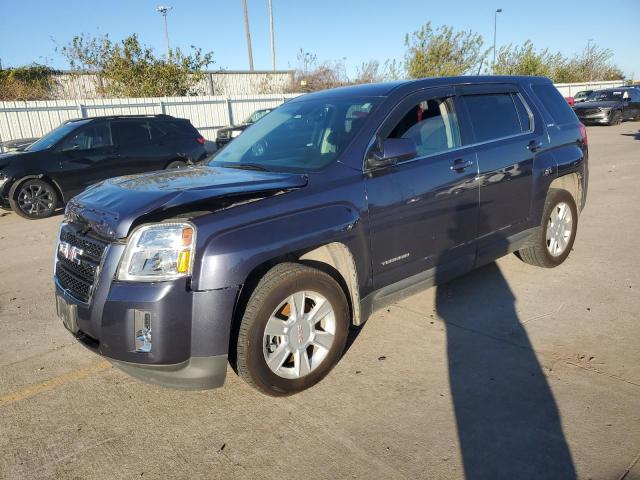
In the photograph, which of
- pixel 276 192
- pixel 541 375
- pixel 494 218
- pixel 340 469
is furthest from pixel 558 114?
pixel 340 469

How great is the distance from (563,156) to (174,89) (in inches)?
966

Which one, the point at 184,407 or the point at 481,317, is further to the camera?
the point at 481,317

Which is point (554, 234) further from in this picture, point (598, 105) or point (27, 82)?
point (27, 82)

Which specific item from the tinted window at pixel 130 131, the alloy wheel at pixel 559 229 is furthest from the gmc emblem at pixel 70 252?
the tinted window at pixel 130 131

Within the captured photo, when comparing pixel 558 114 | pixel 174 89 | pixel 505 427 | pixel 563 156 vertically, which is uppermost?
pixel 174 89

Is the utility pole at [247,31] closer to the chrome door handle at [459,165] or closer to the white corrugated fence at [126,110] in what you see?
the white corrugated fence at [126,110]

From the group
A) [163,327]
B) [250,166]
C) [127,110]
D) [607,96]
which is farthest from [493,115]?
[607,96]

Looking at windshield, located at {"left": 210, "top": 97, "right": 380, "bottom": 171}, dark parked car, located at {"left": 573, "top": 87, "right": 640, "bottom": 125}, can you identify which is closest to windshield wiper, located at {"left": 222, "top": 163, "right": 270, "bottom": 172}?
windshield, located at {"left": 210, "top": 97, "right": 380, "bottom": 171}

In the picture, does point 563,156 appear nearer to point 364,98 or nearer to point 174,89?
point 364,98

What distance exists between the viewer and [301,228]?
2.90 m

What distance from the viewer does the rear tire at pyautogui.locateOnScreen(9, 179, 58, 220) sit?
30.2 ft

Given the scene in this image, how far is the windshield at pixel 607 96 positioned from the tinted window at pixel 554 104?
2261 centimetres

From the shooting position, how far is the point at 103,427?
9.39 feet

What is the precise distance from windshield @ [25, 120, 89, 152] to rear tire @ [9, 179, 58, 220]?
0.75 meters
